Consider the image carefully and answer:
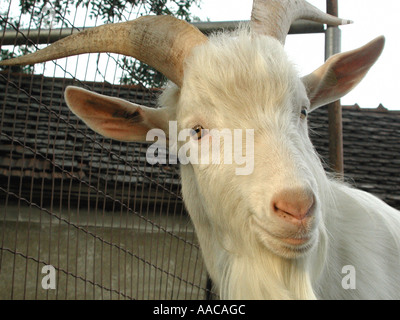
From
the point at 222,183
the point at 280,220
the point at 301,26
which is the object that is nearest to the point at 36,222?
the point at 301,26

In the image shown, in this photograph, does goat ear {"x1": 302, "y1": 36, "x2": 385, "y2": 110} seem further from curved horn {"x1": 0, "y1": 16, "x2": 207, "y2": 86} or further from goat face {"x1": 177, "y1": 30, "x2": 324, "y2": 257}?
curved horn {"x1": 0, "y1": 16, "x2": 207, "y2": 86}

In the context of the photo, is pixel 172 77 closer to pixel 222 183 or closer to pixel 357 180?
pixel 222 183

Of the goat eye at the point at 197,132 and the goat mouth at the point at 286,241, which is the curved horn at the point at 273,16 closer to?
the goat eye at the point at 197,132

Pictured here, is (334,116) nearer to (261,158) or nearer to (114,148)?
(261,158)

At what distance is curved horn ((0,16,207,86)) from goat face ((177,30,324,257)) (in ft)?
0.41

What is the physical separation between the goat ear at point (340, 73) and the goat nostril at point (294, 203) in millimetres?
1192

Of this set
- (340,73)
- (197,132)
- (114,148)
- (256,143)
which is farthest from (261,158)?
(114,148)

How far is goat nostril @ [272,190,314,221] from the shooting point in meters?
2.00

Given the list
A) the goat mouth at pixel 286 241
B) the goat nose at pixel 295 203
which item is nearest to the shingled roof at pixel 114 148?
the goat mouth at pixel 286 241

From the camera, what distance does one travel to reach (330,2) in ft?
14.4

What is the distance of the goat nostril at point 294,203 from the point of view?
6.57ft

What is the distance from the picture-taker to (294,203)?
2002mm

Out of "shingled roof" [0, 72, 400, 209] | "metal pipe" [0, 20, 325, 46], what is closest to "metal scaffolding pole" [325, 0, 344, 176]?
"metal pipe" [0, 20, 325, 46]
